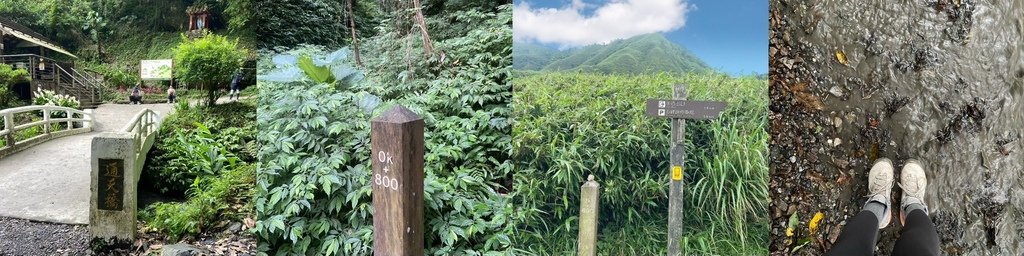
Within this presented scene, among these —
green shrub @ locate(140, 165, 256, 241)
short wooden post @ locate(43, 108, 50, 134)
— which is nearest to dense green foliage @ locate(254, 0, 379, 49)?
green shrub @ locate(140, 165, 256, 241)

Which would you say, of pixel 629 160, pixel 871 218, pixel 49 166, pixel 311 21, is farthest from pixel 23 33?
pixel 871 218

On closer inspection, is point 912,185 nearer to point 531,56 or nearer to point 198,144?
point 531,56

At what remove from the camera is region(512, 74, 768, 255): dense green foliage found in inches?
103

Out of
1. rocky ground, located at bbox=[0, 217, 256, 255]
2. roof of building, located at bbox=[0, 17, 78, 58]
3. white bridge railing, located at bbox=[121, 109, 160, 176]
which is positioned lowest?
rocky ground, located at bbox=[0, 217, 256, 255]

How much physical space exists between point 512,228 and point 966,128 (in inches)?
90.6

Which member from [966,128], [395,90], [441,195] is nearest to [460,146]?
[441,195]

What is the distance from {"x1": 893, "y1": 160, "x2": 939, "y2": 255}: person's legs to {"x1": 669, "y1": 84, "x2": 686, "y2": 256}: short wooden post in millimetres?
959

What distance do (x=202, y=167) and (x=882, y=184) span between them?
3.21m

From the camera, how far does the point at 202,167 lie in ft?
9.03

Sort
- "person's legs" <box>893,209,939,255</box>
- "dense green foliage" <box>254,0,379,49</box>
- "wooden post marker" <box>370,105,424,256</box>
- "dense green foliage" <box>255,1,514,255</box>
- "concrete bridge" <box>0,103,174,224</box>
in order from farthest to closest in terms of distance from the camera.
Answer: "dense green foliage" <box>254,0,379,49</box>, "dense green foliage" <box>255,1,514,255</box>, "concrete bridge" <box>0,103,174,224</box>, "person's legs" <box>893,209,939,255</box>, "wooden post marker" <box>370,105,424,256</box>

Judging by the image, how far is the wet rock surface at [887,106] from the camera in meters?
2.76

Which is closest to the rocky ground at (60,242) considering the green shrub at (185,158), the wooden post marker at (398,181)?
the green shrub at (185,158)

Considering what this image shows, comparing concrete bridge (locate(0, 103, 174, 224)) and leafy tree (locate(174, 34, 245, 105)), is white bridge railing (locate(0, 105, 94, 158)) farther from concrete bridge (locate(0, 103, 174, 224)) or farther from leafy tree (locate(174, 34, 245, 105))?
leafy tree (locate(174, 34, 245, 105))

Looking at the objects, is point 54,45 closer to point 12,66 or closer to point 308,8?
point 12,66
